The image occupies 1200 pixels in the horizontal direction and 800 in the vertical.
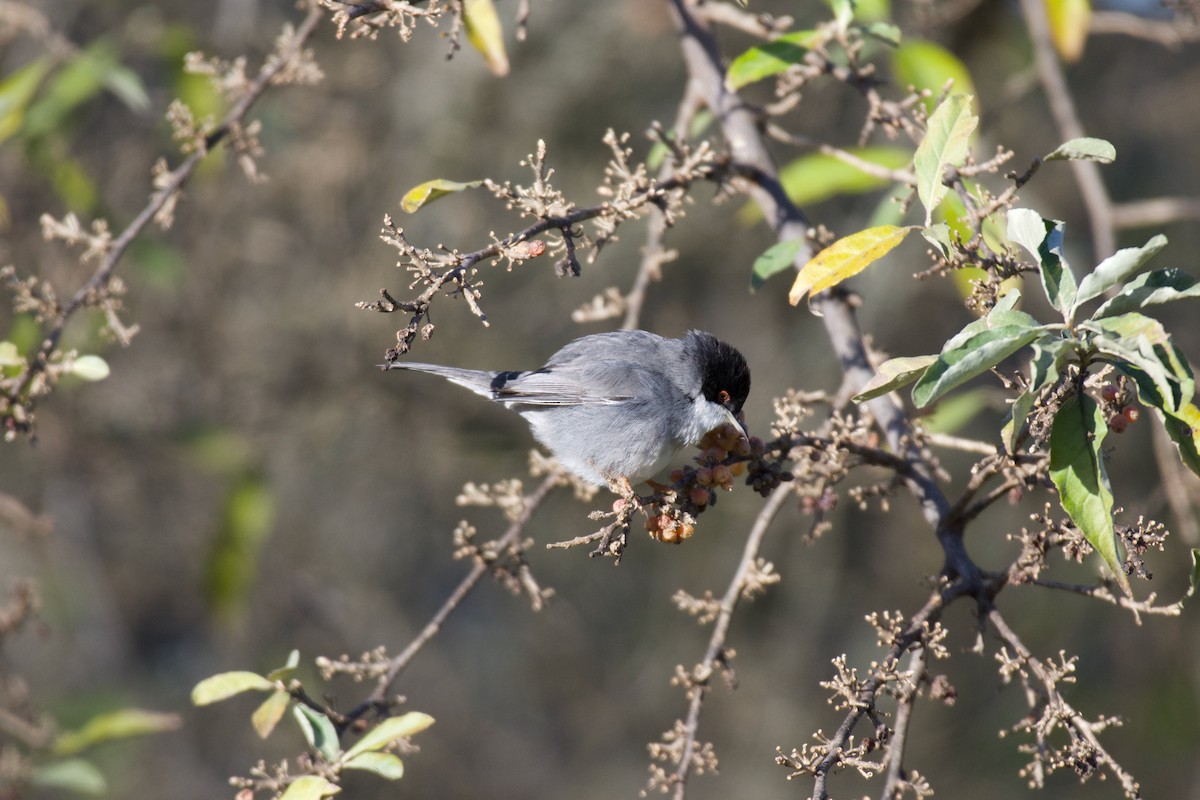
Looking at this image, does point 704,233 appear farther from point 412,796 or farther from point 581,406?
point 412,796

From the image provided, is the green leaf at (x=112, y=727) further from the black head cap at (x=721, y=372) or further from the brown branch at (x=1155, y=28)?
the brown branch at (x=1155, y=28)

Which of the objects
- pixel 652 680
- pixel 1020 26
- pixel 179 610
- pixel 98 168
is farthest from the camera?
pixel 179 610

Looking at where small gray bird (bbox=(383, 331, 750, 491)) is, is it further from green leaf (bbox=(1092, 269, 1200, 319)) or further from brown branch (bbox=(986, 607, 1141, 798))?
green leaf (bbox=(1092, 269, 1200, 319))

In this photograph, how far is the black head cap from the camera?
3.43 metres

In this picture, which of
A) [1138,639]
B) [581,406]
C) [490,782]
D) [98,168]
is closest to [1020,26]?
[581,406]

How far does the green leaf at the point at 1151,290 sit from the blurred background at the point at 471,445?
3.89m

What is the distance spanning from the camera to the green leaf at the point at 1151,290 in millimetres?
1640

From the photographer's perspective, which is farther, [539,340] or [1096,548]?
[539,340]

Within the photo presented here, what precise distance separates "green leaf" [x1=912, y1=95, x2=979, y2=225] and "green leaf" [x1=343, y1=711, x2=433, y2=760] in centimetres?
145

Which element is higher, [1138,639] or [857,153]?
[857,153]

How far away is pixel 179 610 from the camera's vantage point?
9031mm

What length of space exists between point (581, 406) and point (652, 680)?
5285mm

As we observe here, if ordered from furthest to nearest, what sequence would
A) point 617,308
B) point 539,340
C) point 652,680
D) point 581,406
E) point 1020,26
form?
point 652,680 → point 539,340 → point 1020,26 → point 581,406 → point 617,308

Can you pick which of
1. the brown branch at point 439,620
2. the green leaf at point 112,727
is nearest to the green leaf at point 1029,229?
the brown branch at point 439,620
